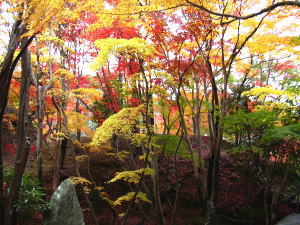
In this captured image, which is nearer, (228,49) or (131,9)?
(131,9)

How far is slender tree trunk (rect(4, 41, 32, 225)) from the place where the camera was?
203 inches

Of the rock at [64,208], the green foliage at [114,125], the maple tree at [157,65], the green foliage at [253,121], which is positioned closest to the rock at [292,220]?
the maple tree at [157,65]

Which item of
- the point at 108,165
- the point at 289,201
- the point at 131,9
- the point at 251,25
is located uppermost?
the point at 251,25

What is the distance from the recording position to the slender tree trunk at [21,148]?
514 cm

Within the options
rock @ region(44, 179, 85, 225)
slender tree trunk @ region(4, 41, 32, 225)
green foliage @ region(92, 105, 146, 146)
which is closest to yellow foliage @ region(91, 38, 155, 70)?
green foliage @ region(92, 105, 146, 146)

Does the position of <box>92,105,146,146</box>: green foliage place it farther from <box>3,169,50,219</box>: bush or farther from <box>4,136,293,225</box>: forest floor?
<box>4,136,293,225</box>: forest floor

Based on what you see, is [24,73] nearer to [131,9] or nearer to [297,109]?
[131,9]

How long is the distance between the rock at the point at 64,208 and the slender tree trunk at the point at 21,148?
3.83ft

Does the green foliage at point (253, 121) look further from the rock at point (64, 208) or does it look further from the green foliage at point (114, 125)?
the rock at point (64, 208)

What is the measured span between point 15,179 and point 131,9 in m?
4.51

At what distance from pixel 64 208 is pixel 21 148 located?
231 centimetres

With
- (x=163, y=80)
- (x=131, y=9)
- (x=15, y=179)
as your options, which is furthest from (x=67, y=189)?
(x=131, y=9)

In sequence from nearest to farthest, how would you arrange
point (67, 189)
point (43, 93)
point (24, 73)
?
point (24, 73), point (67, 189), point (43, 93)

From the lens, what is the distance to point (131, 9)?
5.45m
